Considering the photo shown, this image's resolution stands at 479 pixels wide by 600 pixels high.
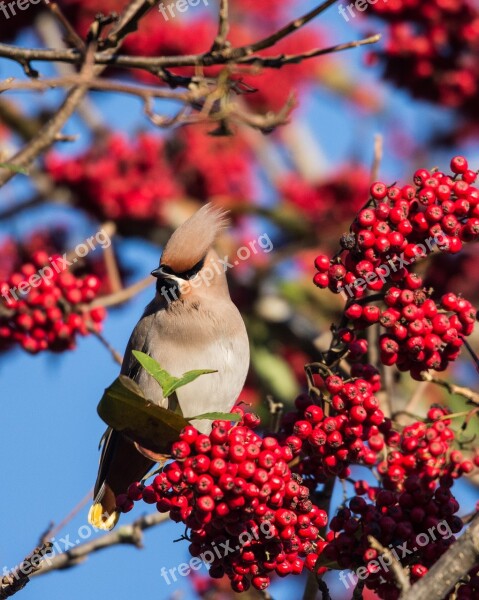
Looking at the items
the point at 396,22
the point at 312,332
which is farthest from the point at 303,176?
the point at 396,22

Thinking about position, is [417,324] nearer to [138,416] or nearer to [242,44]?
[138,416]

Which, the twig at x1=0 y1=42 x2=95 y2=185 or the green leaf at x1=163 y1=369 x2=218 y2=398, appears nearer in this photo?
the green leaf at x1=163 y1=369 x2=218 y2=398

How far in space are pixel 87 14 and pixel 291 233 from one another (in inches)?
63.9

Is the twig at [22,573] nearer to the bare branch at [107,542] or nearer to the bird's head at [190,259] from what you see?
the bare branch at [107,542]

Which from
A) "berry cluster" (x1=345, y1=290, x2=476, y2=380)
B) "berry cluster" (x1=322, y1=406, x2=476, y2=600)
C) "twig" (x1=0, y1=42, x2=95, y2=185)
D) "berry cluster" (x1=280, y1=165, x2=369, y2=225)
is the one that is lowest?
"berry cluster" (x1=322, y1=406, x2=476, y2=600)

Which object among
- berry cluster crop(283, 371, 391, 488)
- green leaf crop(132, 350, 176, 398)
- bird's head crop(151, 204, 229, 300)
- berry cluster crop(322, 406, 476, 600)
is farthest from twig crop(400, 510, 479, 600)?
bird's head crop(151, 204, 229, 300)

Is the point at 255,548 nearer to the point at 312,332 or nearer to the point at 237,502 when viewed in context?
the point at 237,502

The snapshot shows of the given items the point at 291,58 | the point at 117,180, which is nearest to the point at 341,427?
the point at 291,58

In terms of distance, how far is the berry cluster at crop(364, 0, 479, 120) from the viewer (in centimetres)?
443

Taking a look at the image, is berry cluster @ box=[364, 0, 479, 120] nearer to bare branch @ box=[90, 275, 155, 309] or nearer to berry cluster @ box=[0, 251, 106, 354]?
bare branch @ box=[90, 275, 155, 309]

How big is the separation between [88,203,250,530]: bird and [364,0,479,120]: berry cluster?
3.92ft

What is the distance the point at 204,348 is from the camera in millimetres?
3664

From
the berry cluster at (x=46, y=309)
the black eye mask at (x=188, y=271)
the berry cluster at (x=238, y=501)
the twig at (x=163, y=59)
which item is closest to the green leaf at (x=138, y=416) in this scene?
the berry cluster at (x=238, y=501)

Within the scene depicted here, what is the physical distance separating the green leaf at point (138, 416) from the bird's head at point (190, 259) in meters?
1.47
